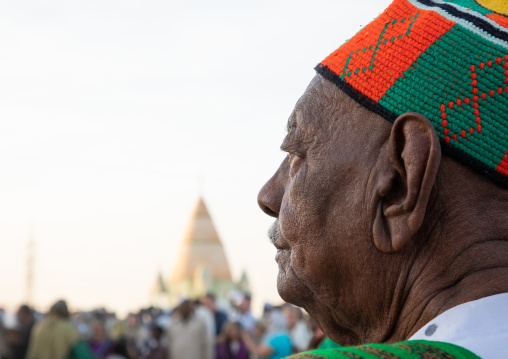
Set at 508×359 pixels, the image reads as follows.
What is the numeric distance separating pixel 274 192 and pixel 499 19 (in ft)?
1.76

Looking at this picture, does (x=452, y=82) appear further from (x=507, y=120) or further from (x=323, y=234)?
(x=323, y=234)

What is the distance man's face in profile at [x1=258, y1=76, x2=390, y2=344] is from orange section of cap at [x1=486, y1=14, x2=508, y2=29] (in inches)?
10.0

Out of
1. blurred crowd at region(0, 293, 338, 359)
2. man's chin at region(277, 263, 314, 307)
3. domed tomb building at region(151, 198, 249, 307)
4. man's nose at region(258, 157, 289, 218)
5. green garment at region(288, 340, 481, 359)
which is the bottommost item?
domed tomb building at region(151, 198, 249, 307)

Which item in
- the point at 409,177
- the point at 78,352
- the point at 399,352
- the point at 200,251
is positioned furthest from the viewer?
the point at 200,251

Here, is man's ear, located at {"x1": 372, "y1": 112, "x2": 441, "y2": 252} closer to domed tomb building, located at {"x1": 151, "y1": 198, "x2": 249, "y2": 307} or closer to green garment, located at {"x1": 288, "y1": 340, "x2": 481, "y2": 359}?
green garment, located at {"x1": 288, "y1": 340, "x2": 481, "y2": 359}

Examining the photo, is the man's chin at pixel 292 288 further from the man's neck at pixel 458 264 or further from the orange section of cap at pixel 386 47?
the orange section of cap at pixel 386 47

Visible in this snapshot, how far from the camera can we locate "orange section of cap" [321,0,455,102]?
129 cm

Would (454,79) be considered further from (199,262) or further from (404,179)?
(199,262)

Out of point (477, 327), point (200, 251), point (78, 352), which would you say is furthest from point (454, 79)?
point (200, 251)

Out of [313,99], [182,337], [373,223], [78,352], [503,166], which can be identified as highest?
[313,99]

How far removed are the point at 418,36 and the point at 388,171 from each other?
242mm

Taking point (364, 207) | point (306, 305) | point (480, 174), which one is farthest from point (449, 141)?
point (306, 305)

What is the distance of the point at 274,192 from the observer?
59.2 inches

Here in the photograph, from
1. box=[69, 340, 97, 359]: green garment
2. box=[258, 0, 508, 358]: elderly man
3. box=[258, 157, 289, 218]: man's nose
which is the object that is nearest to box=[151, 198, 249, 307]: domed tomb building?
box=[69, 340, 97, 359]: green garment
